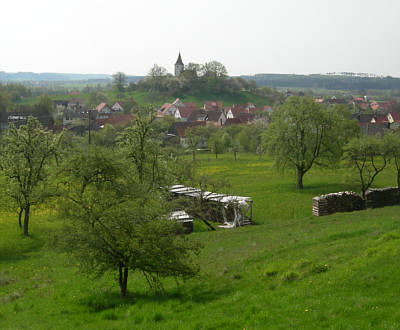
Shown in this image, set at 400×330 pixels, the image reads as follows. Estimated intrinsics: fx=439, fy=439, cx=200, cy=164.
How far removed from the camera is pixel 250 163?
256 ft

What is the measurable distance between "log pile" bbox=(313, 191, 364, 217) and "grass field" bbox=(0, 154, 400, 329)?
31.7 feet

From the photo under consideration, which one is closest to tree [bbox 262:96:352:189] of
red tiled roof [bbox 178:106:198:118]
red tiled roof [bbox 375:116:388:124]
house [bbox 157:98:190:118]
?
red tiled roof [bbox 375:116:388:124]

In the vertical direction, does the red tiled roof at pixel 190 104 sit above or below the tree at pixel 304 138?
above

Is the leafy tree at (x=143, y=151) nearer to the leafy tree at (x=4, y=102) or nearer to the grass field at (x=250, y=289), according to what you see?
the grass field at (x=250, y=289)

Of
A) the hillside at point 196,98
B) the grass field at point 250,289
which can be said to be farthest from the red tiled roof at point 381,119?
the grass field at point 250,289

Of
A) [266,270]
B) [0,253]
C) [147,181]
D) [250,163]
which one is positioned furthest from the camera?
[250,163]

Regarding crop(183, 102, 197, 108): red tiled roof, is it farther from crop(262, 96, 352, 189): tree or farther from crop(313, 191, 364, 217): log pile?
crop(313, 191, 364, 217): log pile

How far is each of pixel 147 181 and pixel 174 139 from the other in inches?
2792

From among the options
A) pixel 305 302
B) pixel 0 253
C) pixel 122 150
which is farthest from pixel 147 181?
pixel 305 302

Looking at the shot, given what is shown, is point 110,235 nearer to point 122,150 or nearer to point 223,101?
point 122,150

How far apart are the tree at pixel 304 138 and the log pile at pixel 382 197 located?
11.0 meters

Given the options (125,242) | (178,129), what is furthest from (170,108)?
(125,242)

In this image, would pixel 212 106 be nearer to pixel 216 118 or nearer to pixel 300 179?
pixel 216 118

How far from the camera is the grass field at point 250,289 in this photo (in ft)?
41.4
